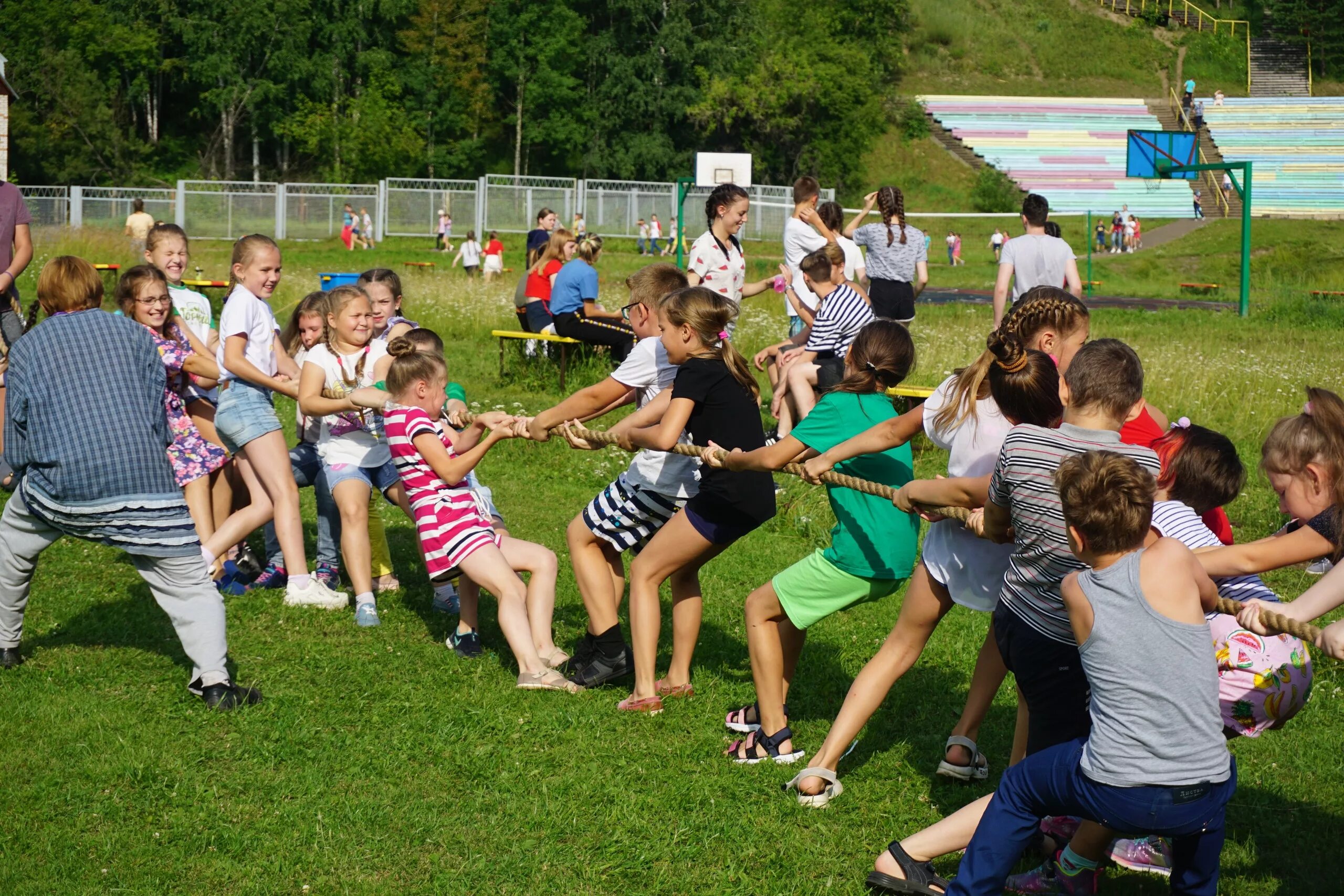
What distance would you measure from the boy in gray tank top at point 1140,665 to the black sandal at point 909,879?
721 millimetres

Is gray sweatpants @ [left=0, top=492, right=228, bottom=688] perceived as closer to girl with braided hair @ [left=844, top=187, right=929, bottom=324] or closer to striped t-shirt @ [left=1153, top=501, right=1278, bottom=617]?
striped t-shirt @ [left=1153, top=501, right=1278, bottom=617]

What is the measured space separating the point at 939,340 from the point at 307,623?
35.9 feet

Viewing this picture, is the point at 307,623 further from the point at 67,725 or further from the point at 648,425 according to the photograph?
the point at 648,425

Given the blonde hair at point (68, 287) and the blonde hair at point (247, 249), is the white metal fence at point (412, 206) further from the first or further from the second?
the blonde hair at point (68, 287)

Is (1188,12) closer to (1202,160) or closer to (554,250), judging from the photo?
(1202,160)

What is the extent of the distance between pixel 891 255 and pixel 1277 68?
77.1m

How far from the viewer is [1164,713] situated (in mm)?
3494

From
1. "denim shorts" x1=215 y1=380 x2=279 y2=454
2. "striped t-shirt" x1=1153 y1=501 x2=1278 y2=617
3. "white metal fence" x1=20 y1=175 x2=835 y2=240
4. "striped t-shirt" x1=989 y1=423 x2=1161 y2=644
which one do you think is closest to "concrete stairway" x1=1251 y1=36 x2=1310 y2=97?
"white metal fence" x1=20 y1=175 x2=835 y2=240

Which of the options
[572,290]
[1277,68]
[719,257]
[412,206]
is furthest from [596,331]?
[1277,68]

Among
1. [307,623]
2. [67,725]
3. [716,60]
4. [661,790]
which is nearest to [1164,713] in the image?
[661,790]

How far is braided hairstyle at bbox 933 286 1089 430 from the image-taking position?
4641 mm

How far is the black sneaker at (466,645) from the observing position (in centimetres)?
669

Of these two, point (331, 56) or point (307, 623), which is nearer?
point (307, 623)

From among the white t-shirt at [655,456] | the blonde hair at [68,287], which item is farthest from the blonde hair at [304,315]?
the white t-shirt at [655,456]
